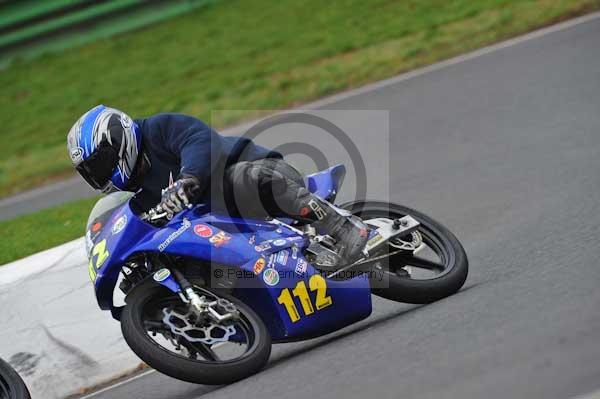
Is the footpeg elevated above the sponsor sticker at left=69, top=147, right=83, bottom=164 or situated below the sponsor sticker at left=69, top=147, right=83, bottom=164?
below

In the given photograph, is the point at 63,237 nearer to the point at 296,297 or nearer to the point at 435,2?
the point at 296,297

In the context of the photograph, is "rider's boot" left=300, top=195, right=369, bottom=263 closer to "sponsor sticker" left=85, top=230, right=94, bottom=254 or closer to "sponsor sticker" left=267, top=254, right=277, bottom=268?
"sponsor sticker" left=267, top=254, right=277, bottom=268

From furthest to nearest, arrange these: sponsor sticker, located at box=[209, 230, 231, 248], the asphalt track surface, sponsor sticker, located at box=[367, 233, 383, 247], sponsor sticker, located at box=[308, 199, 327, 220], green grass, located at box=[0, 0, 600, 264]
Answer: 1. green grass, located at box=[0, 0, 600, 264]
2. sponsor sticker, located at box=[367, 233, 383, 247]
3. sponsor sticker, located at box=[308, 199, 327, 220]
4. sponsor sticker, located at box=[209, 230, 231, 248]
5. the asphalt track surface

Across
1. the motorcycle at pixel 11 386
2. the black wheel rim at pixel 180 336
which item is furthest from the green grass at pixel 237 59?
the motorcycle at pixel 11 386

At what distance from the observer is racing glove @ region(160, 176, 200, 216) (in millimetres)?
5000

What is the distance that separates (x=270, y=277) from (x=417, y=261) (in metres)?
1.05

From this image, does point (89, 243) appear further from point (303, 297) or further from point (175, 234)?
point (303, 297)

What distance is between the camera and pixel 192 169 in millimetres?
5156

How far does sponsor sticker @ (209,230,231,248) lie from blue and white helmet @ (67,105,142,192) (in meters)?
0.59

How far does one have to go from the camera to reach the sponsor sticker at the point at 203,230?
5102mm

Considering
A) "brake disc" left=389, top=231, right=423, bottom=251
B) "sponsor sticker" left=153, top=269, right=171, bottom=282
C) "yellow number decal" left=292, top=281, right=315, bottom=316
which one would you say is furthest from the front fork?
"brake disc" left=389, top=231, right=423, bottom=251

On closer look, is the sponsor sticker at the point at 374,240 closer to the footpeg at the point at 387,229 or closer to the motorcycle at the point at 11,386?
the footpeg at the point at 387,229

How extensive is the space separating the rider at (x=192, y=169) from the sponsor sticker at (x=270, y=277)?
36 centimetres

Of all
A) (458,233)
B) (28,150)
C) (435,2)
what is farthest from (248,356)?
(435,2)
